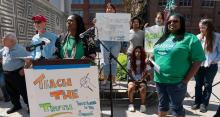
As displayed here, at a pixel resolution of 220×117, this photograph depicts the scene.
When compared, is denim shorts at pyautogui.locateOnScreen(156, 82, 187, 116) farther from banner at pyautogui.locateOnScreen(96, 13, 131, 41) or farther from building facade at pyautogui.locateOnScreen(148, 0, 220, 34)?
Answer: building facade at pyautogui.locateOnScreen(148, 0, 220, 34)

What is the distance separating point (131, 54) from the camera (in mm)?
6961

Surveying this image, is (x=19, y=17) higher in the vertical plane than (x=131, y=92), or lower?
higher

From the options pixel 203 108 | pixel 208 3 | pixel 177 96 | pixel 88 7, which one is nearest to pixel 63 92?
pixel 177 96

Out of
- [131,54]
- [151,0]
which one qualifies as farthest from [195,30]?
[131,54]

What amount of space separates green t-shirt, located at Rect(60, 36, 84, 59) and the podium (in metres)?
0.57

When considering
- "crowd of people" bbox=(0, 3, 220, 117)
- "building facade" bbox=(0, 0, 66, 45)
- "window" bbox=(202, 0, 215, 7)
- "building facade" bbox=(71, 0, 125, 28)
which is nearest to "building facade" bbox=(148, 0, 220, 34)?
"window" bbox=(202, 0, 215, 7)

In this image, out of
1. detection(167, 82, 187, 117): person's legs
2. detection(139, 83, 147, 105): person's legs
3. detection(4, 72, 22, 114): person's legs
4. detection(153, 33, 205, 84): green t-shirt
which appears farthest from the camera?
detection(139, 83, 147, 105): person's legs

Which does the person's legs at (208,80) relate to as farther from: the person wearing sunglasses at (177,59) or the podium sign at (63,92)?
the podium sign at (63,92)

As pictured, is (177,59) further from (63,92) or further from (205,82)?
(205,82)

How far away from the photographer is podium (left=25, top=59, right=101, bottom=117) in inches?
160

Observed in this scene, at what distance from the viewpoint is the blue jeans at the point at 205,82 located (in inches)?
250

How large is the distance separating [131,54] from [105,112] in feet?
4.45

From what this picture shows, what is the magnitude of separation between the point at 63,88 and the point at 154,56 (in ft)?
4.51

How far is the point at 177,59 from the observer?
4.23 m
